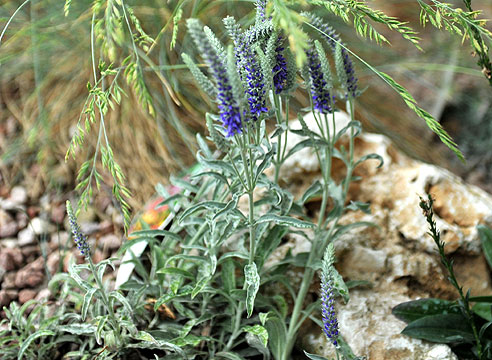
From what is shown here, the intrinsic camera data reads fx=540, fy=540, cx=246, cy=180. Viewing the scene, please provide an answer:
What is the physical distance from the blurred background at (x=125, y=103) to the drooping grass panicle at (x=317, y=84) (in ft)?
2.94

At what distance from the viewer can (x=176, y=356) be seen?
4.99 ft

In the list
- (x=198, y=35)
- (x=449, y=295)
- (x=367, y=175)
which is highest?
(x=198, y=35)

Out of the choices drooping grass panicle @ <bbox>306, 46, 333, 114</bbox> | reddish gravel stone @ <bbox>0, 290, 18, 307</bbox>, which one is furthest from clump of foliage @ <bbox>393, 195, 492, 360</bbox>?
reddish gravel stone @ <bbox>0, 290, 18, 307</bbox>

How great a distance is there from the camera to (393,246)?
1.84 m

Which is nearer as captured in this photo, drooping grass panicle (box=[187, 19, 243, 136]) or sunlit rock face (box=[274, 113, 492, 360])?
drooping grass panicle (box=[187, 19, 243, 136])

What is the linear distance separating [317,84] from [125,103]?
1223 millimetres

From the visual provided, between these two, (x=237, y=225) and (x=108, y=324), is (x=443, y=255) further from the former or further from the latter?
(x=108, y=324)

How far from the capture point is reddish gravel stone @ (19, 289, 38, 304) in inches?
78.1

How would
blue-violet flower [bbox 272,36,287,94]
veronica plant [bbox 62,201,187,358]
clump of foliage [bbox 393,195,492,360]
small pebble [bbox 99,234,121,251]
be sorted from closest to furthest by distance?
blue-violet flower [bbox 272,36,287,94], veronica plant [bbox 62,201,187,358], clump of foliage [bbox 393,195,492,360], small pebble [bbox 99,234,121,251]

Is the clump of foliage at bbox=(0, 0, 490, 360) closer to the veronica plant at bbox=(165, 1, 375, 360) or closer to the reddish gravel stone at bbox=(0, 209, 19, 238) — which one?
the veronica plant at bbox=(165, 1, 375, 360)

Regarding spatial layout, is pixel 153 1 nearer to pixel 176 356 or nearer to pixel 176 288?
pixel 176 288

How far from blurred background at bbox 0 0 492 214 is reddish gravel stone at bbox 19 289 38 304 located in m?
0.53

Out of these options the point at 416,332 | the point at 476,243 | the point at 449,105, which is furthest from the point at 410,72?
the point at 416,332

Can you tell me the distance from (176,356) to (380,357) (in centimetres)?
58
